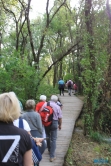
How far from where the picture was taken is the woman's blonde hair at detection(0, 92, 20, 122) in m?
2.32

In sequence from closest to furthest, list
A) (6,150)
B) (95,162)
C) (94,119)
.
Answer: (6,150), (95,162), (94,119)

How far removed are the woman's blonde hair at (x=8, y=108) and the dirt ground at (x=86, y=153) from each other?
476cm

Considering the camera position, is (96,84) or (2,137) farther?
(96,84)

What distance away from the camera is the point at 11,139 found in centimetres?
231

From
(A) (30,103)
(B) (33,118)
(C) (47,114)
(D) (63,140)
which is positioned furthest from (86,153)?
(A) (30,103)

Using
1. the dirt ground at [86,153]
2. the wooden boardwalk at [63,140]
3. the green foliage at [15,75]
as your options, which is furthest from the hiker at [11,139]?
the green foliage at [15,75]

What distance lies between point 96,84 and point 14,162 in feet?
25.1

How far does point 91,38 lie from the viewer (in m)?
9.45

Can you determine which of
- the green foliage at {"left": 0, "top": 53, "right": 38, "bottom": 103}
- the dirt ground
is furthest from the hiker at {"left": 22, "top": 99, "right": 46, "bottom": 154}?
the green foliage at {"left": 0, "top": 53, "right": 38, "bottom": 103}

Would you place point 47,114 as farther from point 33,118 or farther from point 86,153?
point 86,153

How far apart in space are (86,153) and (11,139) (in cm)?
600

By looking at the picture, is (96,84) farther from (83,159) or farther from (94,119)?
(83,159)

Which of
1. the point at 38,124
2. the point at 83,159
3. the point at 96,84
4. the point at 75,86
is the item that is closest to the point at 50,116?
the point at 38,124

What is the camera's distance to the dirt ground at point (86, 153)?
6902 mm
